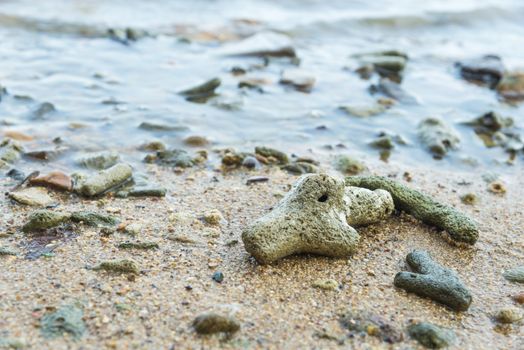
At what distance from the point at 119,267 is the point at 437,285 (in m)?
1.59

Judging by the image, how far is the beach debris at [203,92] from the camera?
6.24m

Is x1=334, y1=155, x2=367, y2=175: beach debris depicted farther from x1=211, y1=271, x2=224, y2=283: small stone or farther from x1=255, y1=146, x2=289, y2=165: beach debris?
x1=211, y1=271, x2=224, y2=283: small stone

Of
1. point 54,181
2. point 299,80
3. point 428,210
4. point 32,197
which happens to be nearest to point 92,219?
point 32,197

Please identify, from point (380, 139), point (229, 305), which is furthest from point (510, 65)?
point (229, 305)

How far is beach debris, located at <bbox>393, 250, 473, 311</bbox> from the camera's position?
3.03m

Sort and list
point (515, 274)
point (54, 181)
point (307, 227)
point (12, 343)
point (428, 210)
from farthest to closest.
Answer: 1. point (54, 181)
2. point (428, 210)
3. point (515, 274)
4. point (307, 227)
5. point (12, 343)

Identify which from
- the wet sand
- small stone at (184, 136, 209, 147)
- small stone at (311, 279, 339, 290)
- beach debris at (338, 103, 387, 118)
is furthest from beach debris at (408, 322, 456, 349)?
beach debris at (338, 103, 387, 118)

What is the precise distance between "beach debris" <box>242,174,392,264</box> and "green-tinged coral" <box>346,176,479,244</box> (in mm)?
594

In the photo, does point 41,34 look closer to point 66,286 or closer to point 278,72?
point 278,72

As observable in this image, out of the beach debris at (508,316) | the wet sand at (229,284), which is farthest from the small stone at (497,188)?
the beach debris at (508,316)

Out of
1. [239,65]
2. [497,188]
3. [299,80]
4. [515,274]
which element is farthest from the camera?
[239,65]

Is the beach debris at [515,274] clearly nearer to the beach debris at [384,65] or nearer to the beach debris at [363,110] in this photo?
the beach debris at [363,110]

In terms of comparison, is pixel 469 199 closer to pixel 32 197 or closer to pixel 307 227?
pixel 307 227

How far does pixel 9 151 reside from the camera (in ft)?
15.0
